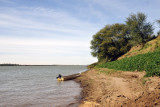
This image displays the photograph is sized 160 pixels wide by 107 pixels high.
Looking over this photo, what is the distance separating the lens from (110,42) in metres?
50.1

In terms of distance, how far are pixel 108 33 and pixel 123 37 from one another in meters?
6.28

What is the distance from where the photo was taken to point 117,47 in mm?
50562

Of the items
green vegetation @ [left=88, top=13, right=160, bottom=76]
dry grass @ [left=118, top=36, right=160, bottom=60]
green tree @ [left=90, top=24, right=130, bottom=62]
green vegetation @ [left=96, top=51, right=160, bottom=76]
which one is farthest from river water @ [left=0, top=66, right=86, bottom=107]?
green tree @ [left=90, top=24, right=130, bottom=62]

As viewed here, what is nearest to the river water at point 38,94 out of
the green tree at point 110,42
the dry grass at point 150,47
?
the dry grass at point 150,47

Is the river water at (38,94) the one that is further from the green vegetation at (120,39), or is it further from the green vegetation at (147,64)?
the green vegetation at (120,39)

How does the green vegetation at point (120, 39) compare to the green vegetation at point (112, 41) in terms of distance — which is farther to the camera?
the green vegetation at point (112, 41)

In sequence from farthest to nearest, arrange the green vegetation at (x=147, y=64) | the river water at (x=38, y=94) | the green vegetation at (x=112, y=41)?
1. the green vegetation at (x=112, y=41)
2. the green vegetation at (x=147, y=64)
3. the river water at (x=38, y=94)

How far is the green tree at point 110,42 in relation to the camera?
163ft

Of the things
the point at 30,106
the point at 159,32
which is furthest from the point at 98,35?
the point at 30,106

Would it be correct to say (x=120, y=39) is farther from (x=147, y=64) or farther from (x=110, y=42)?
(x=147, y=64)

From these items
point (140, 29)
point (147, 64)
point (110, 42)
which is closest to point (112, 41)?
point (110, 42)

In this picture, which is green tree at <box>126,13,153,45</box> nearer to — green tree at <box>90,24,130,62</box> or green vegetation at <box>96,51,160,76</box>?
green tree at <box>90,24,130,62</box>

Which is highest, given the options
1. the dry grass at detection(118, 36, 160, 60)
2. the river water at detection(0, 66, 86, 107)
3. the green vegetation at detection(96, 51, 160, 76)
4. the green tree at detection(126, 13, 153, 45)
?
the green tree at detection(126, 13, 153, 45)

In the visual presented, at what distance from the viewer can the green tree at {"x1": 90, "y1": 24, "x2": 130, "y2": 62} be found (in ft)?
163
